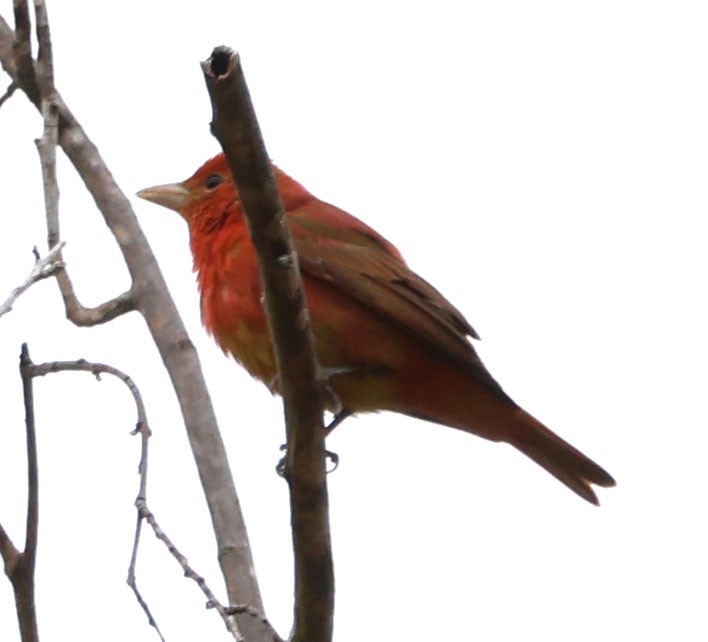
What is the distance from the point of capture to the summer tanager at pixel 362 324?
454cm

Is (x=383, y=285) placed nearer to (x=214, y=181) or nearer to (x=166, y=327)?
(x=214, y=181)

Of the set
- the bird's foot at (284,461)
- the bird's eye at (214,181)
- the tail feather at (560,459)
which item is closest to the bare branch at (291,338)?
the bird's foot at (284,461)

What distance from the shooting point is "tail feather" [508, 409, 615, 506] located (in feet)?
16.6

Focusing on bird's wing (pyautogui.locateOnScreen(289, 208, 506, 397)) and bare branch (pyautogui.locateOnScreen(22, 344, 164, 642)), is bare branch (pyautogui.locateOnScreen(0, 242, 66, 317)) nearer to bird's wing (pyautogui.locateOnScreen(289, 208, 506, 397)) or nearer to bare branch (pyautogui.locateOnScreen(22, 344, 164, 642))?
bare branch (pyautogui.locateOnScreen(22, 344, 164, 642))

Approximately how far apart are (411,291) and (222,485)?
1.44 m

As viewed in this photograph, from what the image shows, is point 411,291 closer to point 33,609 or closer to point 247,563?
point 247,563

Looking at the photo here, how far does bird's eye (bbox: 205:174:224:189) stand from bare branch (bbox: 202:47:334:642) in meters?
2.36

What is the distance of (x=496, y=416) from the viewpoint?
492 centimetres

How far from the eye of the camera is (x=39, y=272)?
310cm

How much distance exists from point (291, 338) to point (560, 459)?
7.88ft

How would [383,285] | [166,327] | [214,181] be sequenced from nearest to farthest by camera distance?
[166,327]
[383,285]
[214,181]

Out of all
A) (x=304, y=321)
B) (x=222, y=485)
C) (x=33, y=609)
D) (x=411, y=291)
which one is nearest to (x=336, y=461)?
(x=222, y=485)

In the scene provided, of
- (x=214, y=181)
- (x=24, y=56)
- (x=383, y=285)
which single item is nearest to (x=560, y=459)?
(x=383, y=285)

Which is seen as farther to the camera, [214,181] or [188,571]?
[214,181]
